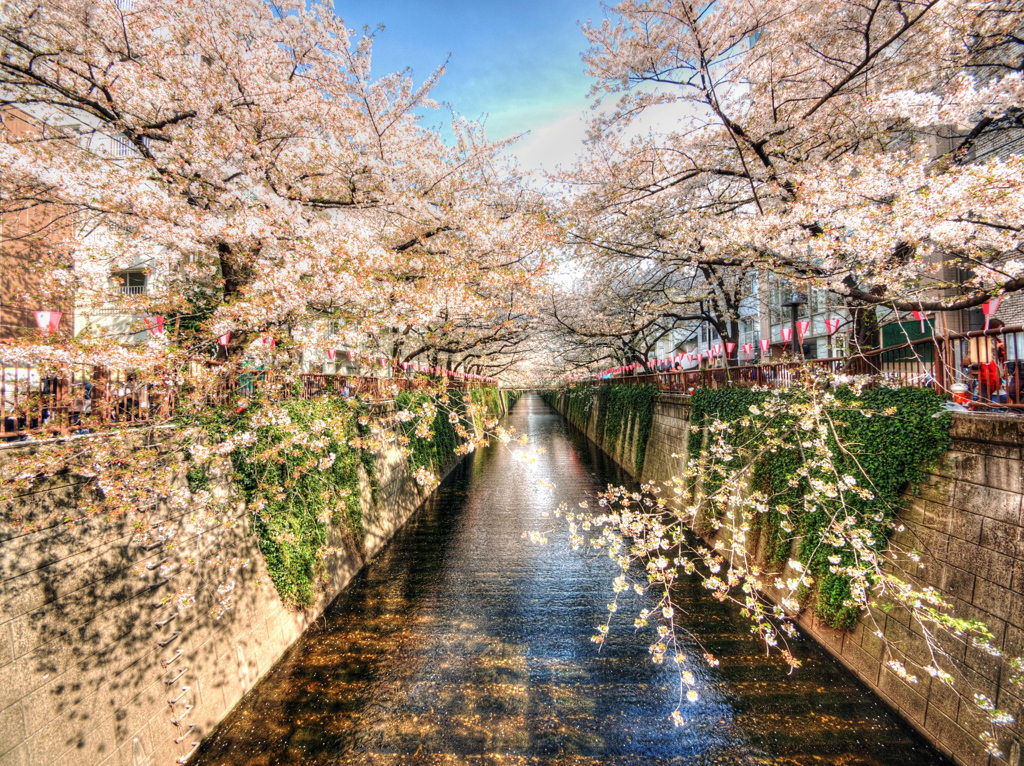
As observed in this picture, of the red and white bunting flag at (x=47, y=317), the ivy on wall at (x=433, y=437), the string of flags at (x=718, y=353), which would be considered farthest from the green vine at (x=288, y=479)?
the string of flags at (x=718, y=353)

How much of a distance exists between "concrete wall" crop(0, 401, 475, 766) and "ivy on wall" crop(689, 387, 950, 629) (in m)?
8.49

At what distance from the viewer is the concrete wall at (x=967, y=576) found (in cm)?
414

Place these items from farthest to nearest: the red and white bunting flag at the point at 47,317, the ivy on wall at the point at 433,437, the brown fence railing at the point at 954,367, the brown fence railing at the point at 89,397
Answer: the ivy on wall at the point at 433,437 < the red and white bunting flag at the point at 47,317 < the brown fence railing at the point at 954,367 < the brown fence railing at the point at 89,397

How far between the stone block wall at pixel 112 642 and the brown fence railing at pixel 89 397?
818 mm

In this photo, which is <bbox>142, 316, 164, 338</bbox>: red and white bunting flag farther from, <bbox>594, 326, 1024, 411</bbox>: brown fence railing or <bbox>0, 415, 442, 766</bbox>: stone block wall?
<bbox>594, 326, 1024, 411</bbox>: brown fence railing

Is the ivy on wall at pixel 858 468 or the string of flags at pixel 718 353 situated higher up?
the string of flags at pixel 718 353

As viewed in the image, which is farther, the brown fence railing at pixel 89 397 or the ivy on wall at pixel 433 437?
the ivy on wall at pixel 433 437

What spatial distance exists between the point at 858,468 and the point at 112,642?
33.7 feet

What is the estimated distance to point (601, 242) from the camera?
10.4 metres

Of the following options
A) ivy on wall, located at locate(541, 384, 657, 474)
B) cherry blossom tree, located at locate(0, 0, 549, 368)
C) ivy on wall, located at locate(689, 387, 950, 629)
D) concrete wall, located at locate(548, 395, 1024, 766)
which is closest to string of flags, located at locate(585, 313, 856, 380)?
ivy on wall, located at locate(541, 384, 657, 474)

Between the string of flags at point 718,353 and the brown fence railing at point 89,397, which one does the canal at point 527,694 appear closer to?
the brown fence railing at point 89,397

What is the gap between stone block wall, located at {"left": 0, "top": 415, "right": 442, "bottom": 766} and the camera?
356 centimetres

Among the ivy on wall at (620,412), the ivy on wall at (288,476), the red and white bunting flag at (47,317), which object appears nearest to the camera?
the ivy on wall at (288,476)

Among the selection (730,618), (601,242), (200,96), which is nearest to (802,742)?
(730,618)
